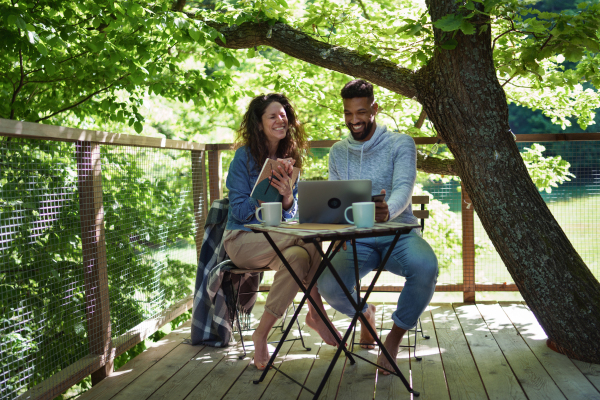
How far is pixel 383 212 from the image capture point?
237cm

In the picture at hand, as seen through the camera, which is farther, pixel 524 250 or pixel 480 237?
pixel 480 237

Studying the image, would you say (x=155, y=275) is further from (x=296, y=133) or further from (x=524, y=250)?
(x=524, y=250)

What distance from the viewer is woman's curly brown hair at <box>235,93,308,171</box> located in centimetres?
307

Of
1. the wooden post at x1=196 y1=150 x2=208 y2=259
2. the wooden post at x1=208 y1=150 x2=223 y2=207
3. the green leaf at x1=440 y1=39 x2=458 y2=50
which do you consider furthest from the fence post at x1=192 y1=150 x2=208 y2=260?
the green leaf at x1=440 y1=39 x2=458 y2=50

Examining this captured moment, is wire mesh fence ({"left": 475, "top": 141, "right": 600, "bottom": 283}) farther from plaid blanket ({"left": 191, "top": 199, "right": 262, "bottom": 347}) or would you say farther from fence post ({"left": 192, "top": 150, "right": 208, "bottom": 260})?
fence post ({"left": 192, "top": 150, "right": 208, "bottom": 260})

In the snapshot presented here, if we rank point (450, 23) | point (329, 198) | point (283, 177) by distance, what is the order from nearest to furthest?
point (329, 198)
point (450, 23)
point (283, 177)

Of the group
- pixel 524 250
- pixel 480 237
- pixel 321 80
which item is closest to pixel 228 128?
pixel 321 80

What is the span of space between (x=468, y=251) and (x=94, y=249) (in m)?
2.80

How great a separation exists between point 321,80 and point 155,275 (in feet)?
13.3

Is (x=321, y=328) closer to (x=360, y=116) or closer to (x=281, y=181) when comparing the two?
(x=281, y=181)

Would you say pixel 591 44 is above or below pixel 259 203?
above

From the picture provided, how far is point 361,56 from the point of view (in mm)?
3547

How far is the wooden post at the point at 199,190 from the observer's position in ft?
13.5

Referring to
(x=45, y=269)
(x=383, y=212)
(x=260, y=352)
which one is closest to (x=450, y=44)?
→ (x=383, y=212)
